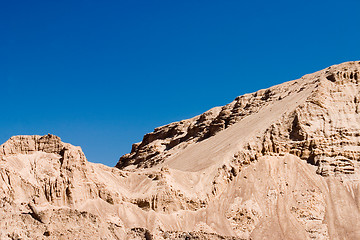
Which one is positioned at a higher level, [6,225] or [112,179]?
[112,179]

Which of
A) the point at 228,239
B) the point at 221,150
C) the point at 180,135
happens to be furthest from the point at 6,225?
the point at 180,135

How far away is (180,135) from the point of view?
9544cm

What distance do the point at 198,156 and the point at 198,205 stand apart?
15.1 metres

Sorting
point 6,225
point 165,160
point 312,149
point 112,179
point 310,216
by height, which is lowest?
point 6,225

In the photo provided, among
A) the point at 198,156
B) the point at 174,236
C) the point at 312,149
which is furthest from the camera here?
the point at 198,156

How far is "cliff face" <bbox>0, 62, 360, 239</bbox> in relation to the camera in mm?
48406

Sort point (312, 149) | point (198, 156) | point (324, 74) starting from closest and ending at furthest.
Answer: point (312, 149)
point (198, 156)
point (324, 74)

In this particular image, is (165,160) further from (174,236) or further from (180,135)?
(174,236)

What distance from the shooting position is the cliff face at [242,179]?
4841cm

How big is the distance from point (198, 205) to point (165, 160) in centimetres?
2486

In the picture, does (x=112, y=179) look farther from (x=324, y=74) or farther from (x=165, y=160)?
(x=324, y=74)

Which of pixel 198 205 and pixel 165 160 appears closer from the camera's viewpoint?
pixel 198 205

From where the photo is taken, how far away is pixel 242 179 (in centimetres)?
5884

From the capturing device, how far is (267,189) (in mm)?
57562
